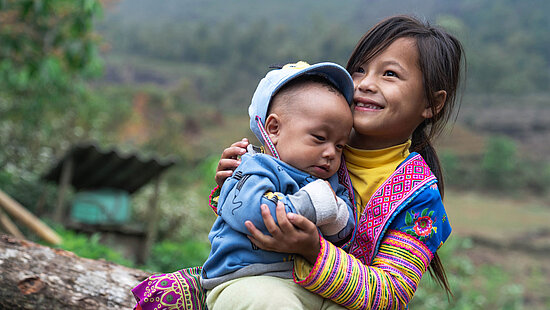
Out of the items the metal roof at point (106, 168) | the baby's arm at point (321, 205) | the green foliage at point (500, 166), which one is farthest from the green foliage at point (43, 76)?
the green foliage at point (500, 166)

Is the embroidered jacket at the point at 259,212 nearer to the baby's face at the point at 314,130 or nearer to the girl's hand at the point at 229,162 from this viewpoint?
the baby's face at the point at 314,130

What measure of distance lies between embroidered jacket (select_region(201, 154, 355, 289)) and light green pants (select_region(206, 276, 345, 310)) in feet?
0.11

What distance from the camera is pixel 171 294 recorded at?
6.55 ft

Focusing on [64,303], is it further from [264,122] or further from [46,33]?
[46,33]

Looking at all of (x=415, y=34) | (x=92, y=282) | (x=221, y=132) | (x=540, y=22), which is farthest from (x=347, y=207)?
(x=540, y=22)

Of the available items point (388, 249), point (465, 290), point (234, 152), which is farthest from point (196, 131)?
point (388, 249)

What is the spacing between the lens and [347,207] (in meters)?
1.77

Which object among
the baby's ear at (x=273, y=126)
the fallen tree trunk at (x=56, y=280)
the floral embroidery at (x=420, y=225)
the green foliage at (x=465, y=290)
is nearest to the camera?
the floral embroidery at (x=420, y=225)

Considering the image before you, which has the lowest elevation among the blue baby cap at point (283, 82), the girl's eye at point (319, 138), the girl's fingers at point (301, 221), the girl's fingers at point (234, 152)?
the girl's fingers at point (301, 221)

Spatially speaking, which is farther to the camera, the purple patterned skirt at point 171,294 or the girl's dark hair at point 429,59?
the purple patterned skirt at point 171,294

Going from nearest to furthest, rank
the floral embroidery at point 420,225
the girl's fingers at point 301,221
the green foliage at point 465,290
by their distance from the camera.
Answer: the girl's fingers at point 301,221 → the floral embroidery at point 420,225 → the green foliage at point 465,290

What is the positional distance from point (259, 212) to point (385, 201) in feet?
1.37

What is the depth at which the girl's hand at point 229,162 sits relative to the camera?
1986mm

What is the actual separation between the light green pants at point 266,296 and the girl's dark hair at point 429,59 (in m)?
0.57
